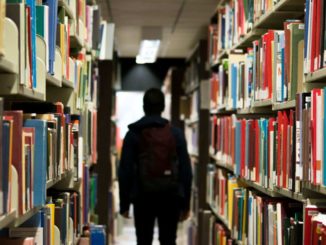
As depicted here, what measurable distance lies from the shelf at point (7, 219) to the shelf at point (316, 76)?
→ 1.09 meters

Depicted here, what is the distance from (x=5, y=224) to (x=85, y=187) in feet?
6.89

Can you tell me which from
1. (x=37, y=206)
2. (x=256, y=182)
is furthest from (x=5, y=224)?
(x=256, y=182)

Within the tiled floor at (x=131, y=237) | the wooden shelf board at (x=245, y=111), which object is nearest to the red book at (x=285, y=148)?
the wooden shelf board at (x=245, y=111)

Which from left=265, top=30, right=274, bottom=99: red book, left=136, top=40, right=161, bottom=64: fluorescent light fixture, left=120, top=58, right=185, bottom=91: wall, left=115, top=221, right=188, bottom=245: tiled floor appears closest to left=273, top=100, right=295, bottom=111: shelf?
left=265, top=30, right=274, bottom=99: red book

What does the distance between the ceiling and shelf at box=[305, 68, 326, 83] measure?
11.0ft

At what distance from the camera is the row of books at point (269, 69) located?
2324 millimetres

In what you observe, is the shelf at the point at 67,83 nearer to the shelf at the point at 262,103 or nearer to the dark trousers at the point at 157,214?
the shelf at the point at 262,103

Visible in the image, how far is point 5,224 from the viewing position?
145cm

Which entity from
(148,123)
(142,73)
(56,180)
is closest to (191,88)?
(148,123)

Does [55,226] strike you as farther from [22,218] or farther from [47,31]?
[47,31]

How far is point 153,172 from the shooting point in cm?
375

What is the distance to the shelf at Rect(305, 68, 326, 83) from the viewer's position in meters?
1.91

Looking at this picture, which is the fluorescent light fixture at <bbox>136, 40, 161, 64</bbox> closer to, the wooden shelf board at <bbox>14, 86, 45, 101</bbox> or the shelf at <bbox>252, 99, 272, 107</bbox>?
the shelf at <bbox>252, 99, 272, 107</bbox>

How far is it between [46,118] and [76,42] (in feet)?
3.55
